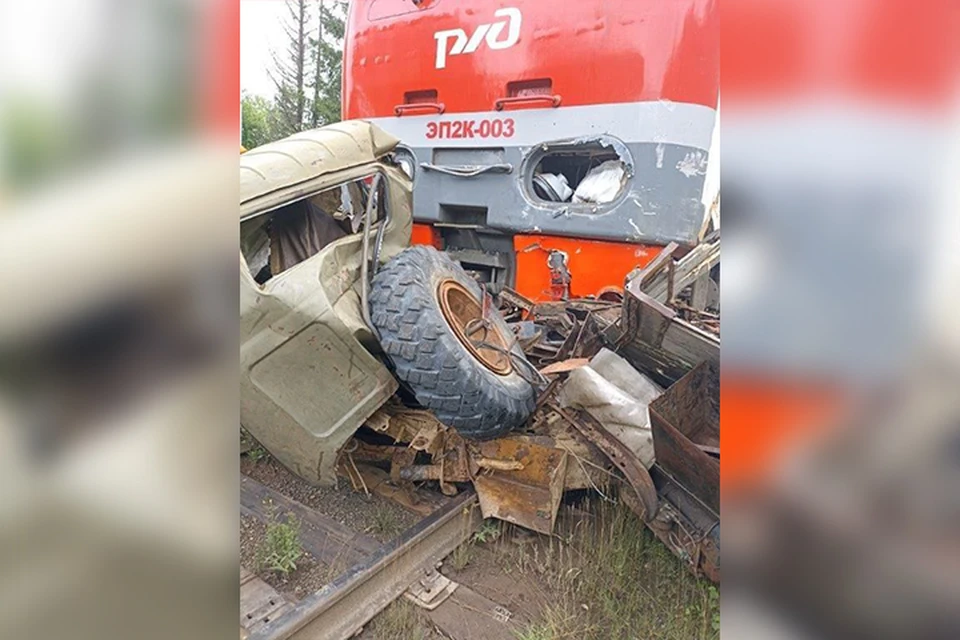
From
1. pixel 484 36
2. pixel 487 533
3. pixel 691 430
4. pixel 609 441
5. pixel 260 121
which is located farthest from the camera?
pixel 260 121

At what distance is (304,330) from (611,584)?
5.90 feet

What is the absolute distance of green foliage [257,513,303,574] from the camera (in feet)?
9.61

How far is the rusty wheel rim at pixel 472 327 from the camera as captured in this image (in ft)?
11.0

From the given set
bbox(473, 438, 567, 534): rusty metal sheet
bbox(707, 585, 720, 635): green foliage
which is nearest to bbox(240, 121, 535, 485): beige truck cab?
bbox(473, 438, 567, 534): rusty metal sheet

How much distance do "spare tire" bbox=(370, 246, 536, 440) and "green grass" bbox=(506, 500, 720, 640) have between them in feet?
2.08

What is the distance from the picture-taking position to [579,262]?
524 centimetres

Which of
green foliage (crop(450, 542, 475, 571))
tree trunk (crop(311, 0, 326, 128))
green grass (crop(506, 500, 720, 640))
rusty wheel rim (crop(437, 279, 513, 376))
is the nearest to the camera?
green grass (crop(506, 500, 720, 640))

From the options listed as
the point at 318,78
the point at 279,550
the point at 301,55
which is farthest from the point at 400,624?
the point at 301,55

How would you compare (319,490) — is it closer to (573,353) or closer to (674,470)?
(573,353)

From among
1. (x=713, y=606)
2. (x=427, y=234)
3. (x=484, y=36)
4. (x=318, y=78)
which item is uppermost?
(x=318, y=78)

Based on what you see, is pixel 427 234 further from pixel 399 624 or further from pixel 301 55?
pixel 301 55
